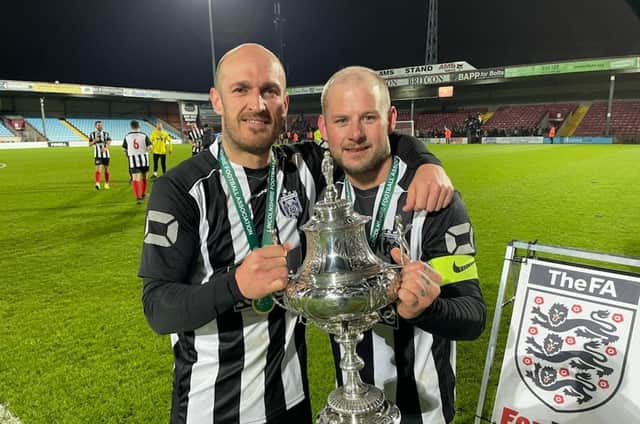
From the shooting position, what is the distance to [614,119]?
32.4m

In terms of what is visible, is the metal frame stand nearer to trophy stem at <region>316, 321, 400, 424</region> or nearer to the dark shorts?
trophy stem at <region>316, 321, 400, 424</region>

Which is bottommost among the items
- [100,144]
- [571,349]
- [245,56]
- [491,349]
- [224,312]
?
[491,349]

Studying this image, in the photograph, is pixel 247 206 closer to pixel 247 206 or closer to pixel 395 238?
pixel 247 206

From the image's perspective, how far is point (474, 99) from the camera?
42.6m

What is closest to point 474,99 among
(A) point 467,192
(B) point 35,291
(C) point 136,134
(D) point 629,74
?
(D) point 629,74

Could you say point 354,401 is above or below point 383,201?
below

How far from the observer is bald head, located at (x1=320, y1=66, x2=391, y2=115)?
1562 mm

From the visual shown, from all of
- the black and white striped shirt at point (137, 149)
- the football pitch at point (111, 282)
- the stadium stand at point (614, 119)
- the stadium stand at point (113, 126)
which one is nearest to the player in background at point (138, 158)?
the black and white striped shirt at point (137, 149)

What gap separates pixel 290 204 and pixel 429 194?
536 millimetres

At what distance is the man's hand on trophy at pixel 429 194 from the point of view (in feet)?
4.94

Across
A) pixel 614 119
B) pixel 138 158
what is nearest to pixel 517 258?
pixel 138 158

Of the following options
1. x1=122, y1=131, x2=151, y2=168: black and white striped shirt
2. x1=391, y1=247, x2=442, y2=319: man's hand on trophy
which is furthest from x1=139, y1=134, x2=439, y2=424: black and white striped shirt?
x1=122, y1=131, x2=151, y2=168: black and white striped shirt

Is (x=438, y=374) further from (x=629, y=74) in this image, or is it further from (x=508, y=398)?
(x=629, y=74)

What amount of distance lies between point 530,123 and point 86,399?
38.6 meters
